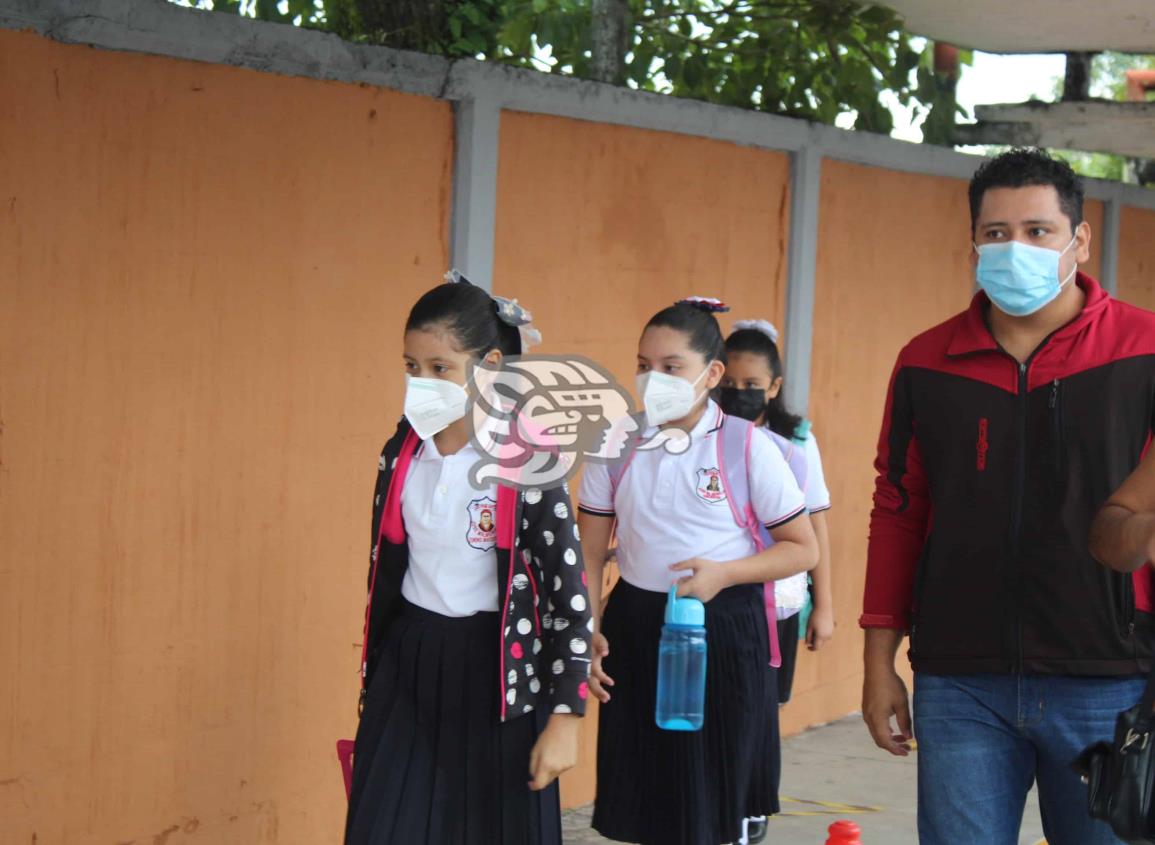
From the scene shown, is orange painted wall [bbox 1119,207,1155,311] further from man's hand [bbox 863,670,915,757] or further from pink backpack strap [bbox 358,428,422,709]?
pink backpack strap [bbox 358,428,422,709]

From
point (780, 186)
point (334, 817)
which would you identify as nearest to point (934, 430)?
point (334, 817)

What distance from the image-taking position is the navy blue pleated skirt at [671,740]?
4469 mm

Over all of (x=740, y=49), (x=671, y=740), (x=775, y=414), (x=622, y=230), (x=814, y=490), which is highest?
(x=740, y=49)

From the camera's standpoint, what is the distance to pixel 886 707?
133 inches

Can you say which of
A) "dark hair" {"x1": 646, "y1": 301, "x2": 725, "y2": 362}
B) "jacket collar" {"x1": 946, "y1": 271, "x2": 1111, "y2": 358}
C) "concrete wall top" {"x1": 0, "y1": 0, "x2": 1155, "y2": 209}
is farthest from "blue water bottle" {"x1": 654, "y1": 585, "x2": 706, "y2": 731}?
"concrete wall top" {"x1": 0, "y1": 0, "x2": 1155, "y2": 209}

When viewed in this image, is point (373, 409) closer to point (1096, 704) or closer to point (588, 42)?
point (588, 42)

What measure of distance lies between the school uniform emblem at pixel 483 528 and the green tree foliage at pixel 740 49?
9.32 feet

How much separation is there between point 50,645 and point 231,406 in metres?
0.85

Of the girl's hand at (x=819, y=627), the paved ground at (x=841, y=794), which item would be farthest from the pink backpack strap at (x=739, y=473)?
the paved ground at (x=841, y=794)

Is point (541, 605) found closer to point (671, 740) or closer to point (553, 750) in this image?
point (553, 750)

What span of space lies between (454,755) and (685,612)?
38.6 inches

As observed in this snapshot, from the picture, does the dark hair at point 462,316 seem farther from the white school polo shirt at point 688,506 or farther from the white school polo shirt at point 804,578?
the white school polo shirt at point 804,578

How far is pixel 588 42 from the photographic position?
6.46 m

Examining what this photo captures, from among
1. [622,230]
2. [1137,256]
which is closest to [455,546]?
[622,230]
